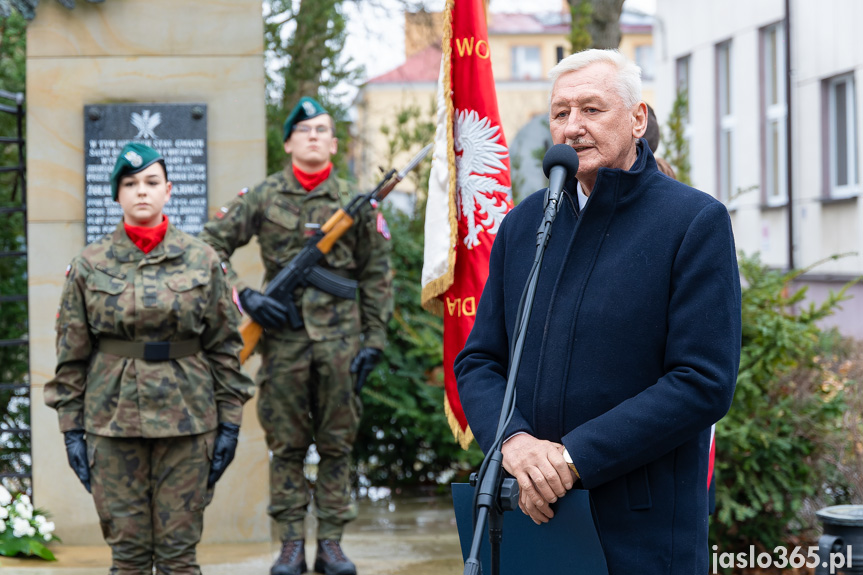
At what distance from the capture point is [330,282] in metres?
5.41

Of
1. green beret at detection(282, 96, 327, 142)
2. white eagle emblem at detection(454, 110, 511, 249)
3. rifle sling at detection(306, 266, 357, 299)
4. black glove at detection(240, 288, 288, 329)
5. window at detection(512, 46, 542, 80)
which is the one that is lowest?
black glove at detection(240, 288, 288, 329)

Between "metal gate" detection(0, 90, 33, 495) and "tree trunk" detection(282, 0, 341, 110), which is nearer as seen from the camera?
"metal gate" detection(0, 90, 33, 495)

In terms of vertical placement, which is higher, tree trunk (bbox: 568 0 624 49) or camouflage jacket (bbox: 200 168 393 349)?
tree trunk (bbox: 568 0 624 49)

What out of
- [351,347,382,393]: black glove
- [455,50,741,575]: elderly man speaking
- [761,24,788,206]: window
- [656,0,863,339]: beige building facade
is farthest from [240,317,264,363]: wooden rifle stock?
[761,24,788,206]: window

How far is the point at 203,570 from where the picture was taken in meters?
5.45

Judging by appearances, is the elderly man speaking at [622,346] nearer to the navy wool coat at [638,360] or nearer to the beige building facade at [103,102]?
the navy wool coat at [638,360]

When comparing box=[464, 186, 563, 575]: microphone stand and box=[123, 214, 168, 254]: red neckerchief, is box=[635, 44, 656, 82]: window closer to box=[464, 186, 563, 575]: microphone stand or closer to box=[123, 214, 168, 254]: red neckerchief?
box=[123, 214, 168, 254]: red neckerchief

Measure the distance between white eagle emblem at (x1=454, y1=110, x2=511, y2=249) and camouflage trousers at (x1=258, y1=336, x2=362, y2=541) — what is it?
1.36 m

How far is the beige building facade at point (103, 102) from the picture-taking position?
19.6 feet

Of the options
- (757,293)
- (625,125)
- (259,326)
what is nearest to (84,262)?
(259,326)

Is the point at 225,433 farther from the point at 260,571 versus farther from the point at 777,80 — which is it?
the point at 777,80

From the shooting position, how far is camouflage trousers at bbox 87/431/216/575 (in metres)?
4.20

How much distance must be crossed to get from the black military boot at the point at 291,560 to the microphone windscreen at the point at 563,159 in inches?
138

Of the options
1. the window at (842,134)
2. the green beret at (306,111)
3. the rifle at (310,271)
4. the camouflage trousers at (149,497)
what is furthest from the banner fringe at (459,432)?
the window at (842,134)
